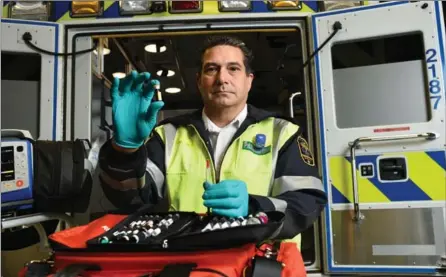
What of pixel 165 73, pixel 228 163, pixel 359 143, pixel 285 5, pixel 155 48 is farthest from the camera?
pixel 165 73

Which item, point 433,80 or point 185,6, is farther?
point 185,6

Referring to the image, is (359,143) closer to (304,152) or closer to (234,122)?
(304,152)

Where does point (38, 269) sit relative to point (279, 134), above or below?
below

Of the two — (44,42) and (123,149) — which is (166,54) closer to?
(44,42)

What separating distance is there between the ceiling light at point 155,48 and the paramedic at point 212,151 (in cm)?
213

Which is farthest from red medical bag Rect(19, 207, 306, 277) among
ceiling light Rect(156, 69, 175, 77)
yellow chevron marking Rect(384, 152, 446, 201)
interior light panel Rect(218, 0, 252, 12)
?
ceiling light Rect(156, 69, 175, 77)

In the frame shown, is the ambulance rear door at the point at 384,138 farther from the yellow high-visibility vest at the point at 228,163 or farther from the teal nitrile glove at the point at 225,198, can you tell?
the teal nitrile glove at the point at 225,198

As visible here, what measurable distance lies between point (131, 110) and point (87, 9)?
1393 millimetres

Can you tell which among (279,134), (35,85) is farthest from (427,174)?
(35,85)

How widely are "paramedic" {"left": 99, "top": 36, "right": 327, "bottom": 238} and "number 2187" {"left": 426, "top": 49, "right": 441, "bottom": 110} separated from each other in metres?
0.89

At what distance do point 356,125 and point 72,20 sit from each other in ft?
5.89

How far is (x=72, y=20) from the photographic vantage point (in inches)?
104

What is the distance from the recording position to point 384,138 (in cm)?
235

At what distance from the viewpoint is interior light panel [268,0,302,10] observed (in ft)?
8.43
